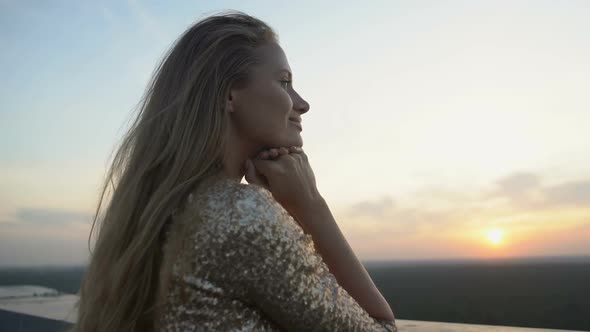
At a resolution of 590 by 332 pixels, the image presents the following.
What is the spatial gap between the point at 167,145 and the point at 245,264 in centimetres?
46

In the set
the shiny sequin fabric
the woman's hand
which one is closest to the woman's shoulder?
the shiny sequin fabric

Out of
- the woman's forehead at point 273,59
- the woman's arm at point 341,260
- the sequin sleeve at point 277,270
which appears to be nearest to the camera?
the sequin sleeve at point 277,270

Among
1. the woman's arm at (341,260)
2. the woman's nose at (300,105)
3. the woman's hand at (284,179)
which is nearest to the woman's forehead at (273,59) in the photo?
the woman's nose at (300,105)

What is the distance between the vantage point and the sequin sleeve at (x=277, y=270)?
135 centimetres

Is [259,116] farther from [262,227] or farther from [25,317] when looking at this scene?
[25,317]

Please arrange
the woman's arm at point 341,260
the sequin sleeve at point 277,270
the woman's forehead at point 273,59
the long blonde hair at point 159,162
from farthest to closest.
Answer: the woman's forehead at point 273,59 → the woman's arm at point 341,260 → the long blonde hair at point 159,162 → the sequin sleeve at point 277,270

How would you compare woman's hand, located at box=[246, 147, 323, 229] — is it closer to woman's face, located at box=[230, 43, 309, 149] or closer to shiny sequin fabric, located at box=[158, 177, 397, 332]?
woman's face, located at box=[230, 43, 309, 149]

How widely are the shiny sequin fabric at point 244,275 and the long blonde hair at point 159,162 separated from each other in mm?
114

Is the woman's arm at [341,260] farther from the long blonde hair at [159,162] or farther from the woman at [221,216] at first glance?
the long blonde hair at [159,162]

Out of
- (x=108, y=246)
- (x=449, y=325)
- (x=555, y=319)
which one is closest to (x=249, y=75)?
(x=108, y=246)

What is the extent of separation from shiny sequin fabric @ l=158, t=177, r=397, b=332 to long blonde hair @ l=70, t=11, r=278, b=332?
114 millimetres

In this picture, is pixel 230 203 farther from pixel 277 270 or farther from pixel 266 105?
pixel 266 105

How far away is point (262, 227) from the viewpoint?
4.49ft

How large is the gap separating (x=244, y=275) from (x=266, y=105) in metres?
0.60
